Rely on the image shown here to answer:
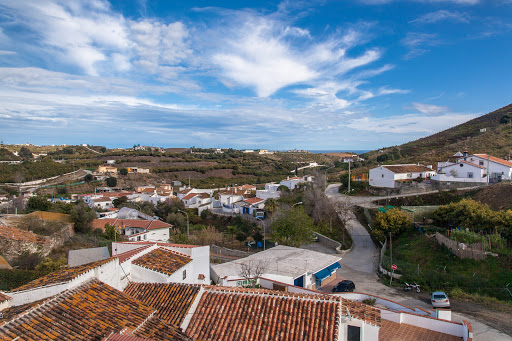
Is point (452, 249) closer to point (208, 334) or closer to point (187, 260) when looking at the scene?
point (187, 260)

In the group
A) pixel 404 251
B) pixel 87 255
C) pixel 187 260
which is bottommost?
pixel 404 251

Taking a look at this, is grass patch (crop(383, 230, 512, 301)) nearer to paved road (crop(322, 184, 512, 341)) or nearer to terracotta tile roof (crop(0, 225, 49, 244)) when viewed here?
paved road (crop(322, 184, 512, 341))

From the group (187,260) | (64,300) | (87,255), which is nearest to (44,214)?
(87,255)

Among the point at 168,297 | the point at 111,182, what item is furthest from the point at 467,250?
the point at 111,182

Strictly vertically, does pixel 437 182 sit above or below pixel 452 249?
above

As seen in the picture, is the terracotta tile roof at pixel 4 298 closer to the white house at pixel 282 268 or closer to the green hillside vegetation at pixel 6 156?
the white house at pixel 282 268

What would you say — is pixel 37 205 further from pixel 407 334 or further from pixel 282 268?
pixel 407 334
